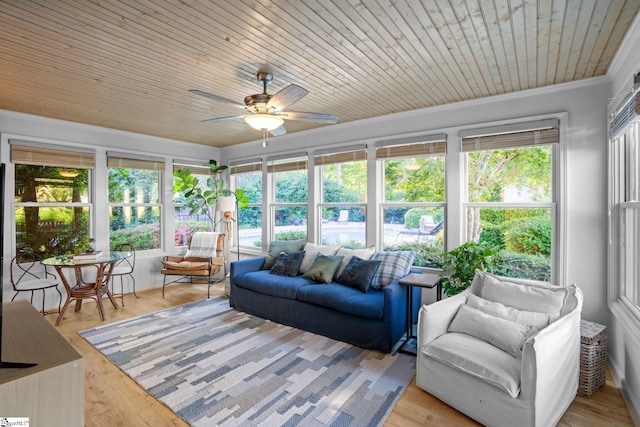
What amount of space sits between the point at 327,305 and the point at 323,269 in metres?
0.54

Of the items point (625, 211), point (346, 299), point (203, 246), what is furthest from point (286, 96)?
point (203, 246)

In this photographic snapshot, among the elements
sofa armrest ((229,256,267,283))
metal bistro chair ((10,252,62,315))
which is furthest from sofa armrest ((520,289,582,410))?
metal bistro chair ((10,252,62,315))

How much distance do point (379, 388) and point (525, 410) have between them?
97cm

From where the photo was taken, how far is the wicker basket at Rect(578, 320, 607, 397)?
8.04 feet

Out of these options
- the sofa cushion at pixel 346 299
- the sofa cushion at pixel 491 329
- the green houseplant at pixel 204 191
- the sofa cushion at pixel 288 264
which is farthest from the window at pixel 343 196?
the sofa cushion at pixel 491 329

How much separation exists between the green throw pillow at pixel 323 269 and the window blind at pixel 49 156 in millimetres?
3509

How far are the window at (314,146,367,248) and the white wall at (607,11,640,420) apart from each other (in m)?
2.57

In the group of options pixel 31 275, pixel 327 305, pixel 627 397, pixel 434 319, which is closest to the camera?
pixel 627 397

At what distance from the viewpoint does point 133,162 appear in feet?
17.1

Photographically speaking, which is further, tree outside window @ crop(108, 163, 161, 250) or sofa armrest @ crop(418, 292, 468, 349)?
tree outside window @ crop(108, 163, 161, 250)

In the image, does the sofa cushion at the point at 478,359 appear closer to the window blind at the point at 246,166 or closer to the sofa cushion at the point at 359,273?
the sofa cushion at the point at 359,273

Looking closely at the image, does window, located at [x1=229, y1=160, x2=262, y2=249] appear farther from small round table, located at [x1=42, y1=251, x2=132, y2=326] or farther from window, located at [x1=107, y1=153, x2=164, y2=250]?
small round table, located at [x1=42, y1=251, x2=132, y2=326]

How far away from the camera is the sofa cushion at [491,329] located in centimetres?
219

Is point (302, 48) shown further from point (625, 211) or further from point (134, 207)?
point (134, 207)
